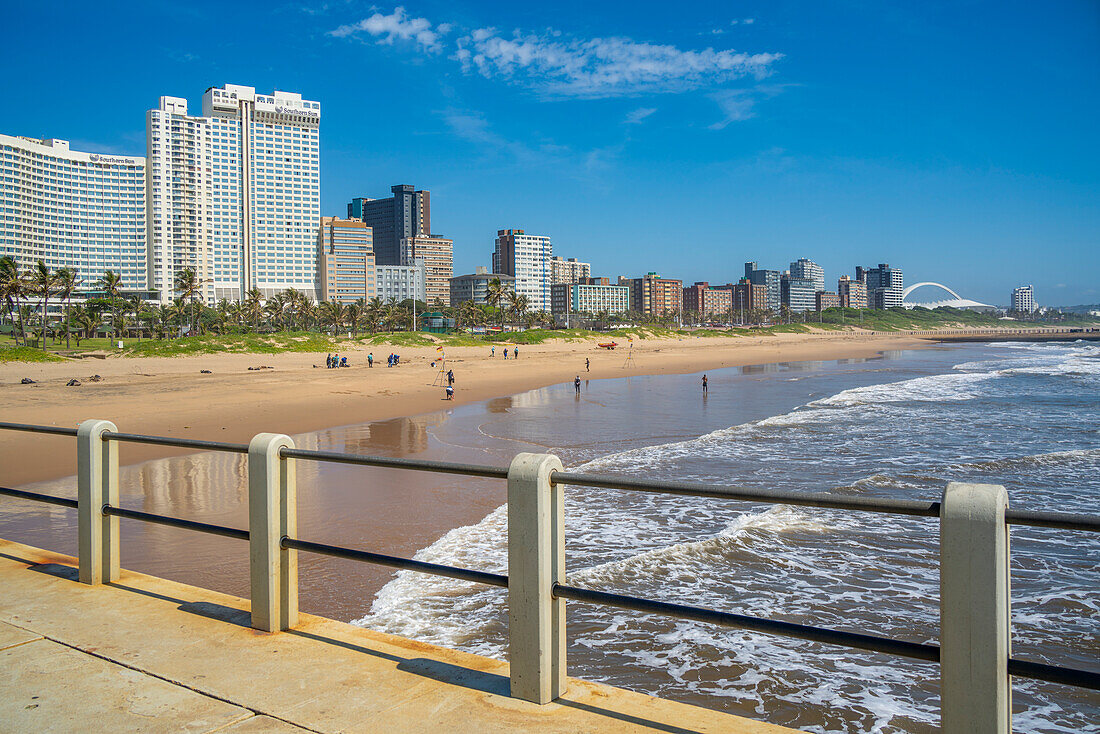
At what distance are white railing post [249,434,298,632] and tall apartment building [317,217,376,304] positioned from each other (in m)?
175

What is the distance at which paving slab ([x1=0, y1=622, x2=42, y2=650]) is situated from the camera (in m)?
3.76

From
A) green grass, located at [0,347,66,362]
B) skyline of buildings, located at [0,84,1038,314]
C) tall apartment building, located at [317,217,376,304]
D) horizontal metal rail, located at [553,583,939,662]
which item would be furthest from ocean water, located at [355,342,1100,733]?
tall apartment building, located at [317,217,376,304]

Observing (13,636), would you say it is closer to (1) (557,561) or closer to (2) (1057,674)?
(1) (557,561)

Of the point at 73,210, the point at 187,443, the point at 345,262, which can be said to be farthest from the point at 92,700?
the point at 345,262

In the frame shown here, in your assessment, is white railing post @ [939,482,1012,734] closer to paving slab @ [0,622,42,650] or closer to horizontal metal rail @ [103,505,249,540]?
horizontal metal rail @ [103,505,249,540]

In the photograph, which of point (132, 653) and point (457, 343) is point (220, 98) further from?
point (132, 653)

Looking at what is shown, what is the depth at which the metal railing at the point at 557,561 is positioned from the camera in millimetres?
2271

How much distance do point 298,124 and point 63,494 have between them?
158 metres

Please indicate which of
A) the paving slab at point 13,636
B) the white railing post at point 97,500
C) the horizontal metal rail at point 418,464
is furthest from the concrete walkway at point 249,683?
the horizontal metal rail at point 418,464

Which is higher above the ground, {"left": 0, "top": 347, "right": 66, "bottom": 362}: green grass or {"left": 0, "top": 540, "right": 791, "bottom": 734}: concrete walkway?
{"left": 0, "top": 347, "right": 66, "bottom": 362}: green grass

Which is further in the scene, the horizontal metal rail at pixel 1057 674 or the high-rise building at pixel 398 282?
the high-rise building at pixel 398 282

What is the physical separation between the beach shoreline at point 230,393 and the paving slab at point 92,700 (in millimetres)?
11862

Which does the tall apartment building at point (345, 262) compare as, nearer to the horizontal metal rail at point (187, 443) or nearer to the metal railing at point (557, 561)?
the metal railing at point (557, 561)

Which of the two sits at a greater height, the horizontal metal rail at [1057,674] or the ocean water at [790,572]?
the horizontal metal rail at [1057,674]
